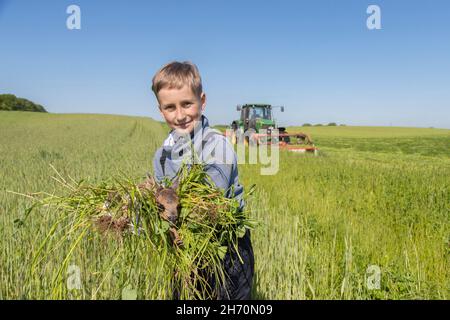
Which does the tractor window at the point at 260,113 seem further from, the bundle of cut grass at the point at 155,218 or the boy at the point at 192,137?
the bundle of cut grass at the point at 155,218

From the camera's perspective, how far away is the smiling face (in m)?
1.78

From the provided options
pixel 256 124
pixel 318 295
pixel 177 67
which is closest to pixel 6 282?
pixel 177 67

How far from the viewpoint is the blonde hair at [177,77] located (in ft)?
5.78

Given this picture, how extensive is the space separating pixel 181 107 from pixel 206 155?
1.06 feet

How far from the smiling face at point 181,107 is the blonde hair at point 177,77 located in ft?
0.07

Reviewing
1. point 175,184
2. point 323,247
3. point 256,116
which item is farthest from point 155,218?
point 256,116

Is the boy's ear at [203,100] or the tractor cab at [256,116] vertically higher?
the tractor cab at [256,116]

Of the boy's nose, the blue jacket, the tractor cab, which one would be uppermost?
the tractor cab

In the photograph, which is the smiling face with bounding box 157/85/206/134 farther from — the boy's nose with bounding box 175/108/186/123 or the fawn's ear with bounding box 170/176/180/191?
the fawn's ear with bounding box 170/176/180/191

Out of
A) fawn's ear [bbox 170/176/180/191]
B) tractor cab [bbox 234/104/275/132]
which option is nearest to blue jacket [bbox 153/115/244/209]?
fawn's ear [bbox 170/176/180/191]

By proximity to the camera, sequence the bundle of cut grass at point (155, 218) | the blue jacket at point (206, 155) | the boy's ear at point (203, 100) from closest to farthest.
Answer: the bundle of cut grass at point (155, 218), the blue jacket at point (206, 155), the boy's ear at point (203, 100)

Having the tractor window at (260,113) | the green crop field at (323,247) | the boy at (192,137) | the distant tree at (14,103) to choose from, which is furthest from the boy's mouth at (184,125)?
the distant tree at (14,103)

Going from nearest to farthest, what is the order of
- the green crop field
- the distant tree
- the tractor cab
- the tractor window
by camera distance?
the green crop field < the tractor cab < the tractor window < the distant tree

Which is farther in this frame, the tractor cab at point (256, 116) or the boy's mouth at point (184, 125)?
the tractor cab at point (256, 116)
